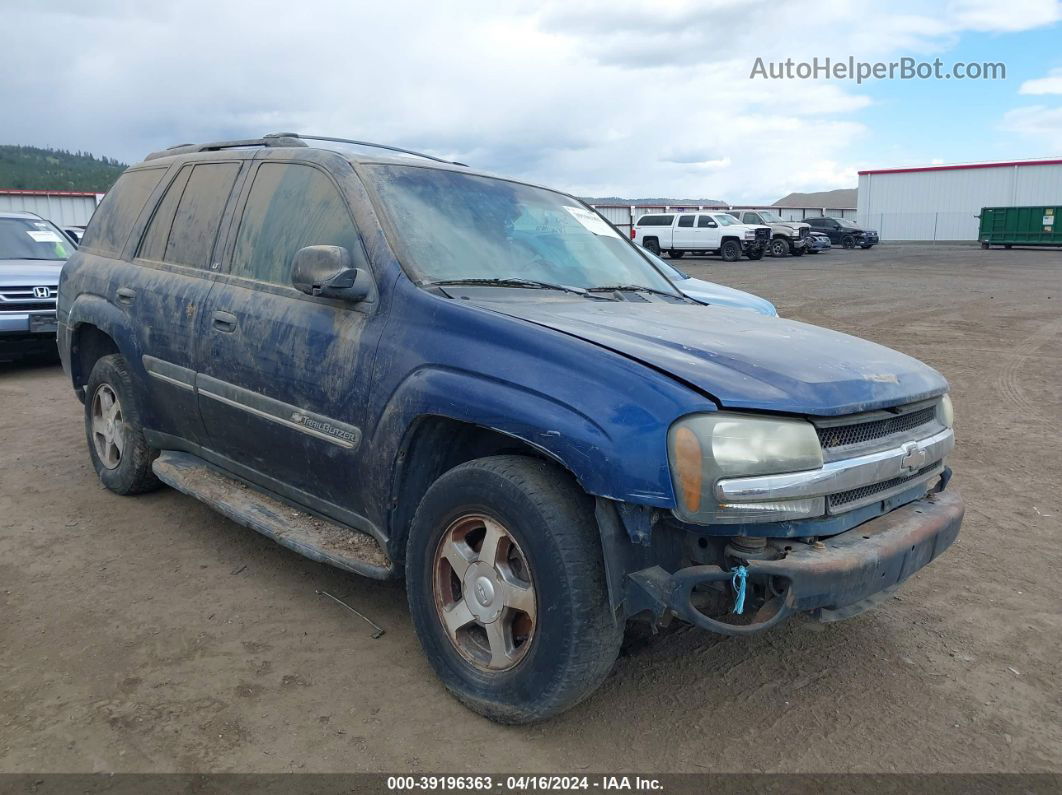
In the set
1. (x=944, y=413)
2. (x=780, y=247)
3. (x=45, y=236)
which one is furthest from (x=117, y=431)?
(x=780, y=247)

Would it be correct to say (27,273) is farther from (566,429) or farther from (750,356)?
(750,356)

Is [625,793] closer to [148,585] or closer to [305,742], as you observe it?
[305,742]

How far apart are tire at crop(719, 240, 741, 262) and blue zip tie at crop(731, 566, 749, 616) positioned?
93.1ft

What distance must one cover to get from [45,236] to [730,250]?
77.6 feet

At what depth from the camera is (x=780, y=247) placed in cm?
3155

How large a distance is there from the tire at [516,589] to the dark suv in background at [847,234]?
38.5m

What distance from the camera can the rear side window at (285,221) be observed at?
3.46 meters

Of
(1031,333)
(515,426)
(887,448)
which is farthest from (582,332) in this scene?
(1031,333)

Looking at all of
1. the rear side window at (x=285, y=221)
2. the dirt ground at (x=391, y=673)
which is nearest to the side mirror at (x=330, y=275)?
the rear side window at (x=285, y=221)

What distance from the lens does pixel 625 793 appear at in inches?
98.0

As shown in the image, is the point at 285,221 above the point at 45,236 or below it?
above

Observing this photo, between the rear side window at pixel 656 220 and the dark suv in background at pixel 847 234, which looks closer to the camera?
the rear side window at pixel 656 220

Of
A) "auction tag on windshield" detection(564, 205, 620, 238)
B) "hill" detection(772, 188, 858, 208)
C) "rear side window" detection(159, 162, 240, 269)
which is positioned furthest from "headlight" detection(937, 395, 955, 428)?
"hill" detection(772, 188, 858, 208)

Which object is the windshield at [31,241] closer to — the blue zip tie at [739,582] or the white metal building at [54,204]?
the blue zip tie at [739,582]
